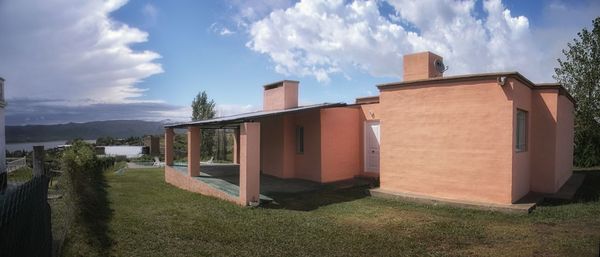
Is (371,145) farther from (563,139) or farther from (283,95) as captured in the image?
(563,139)

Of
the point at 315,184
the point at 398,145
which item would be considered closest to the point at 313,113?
the point at 315,184

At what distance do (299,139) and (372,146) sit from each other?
2.84m

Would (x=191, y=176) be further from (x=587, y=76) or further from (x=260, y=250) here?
(x=587, y=76)

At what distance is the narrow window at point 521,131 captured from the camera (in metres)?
11.1

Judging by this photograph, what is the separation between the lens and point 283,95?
1611cm

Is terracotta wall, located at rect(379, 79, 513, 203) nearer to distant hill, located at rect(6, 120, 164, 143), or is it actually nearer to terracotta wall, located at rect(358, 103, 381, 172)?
terracotta wall, located at rect(358, 103, 381, 172)

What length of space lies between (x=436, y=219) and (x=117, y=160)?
1128 inches

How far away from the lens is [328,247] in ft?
22.6

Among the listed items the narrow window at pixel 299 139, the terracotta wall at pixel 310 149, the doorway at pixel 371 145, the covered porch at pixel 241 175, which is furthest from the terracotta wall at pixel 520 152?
the narrow window at pixel 299 139

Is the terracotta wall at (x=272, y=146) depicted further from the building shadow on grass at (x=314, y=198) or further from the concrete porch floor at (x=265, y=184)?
the building shadow on grass at (x=314, y=198)

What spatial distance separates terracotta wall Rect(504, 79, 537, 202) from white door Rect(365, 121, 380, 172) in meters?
5.00

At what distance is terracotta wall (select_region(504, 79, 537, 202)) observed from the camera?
9.84 meters

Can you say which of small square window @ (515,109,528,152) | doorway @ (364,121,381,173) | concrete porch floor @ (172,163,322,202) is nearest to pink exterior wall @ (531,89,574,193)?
small square window @ (515,109,528,152)

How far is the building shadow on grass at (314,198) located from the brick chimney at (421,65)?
4520 mm
